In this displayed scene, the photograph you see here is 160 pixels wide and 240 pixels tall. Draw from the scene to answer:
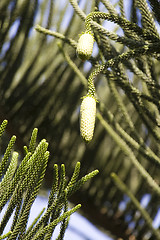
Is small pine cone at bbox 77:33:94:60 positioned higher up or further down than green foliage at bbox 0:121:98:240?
higher up

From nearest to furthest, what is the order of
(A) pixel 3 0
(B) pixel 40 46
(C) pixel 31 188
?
(C) pixel 31 188 → (A) pixel 3 0 → (B) pixel 40 46

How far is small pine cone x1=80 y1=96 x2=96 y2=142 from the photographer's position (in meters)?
0.59

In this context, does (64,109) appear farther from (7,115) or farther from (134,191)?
(134,191)

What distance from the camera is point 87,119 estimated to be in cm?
60

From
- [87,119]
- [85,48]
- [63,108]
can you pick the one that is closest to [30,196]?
[87,119]

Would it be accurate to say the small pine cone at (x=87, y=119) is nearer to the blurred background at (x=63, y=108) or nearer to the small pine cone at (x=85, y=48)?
the small pine cone at (x=85, y=48)

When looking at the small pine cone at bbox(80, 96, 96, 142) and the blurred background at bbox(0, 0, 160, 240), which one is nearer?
the small pine cone at bbox(80, 96, 96, 142)

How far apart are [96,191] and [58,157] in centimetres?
22

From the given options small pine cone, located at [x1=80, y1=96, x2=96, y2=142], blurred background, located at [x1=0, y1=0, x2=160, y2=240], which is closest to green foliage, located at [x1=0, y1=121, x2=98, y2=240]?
small pine cone, located at [x1=80, y1=96, x2=96, y2=142]

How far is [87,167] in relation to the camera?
158 cm

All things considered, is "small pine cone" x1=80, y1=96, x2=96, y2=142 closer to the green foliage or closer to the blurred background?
the green foliage

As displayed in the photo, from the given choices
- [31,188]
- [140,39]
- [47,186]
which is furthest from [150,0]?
[47,186]

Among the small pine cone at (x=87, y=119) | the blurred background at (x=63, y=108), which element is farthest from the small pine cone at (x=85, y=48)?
the blurred background at (x=63, y=108)

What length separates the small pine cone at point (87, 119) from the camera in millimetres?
589
